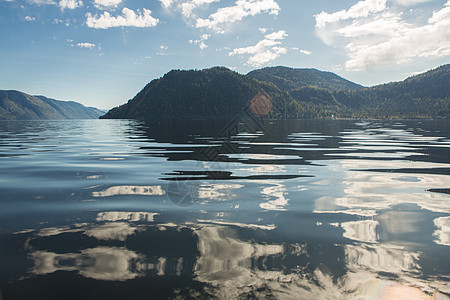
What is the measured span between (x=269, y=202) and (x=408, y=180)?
5.98 m

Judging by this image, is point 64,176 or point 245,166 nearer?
point 64,176

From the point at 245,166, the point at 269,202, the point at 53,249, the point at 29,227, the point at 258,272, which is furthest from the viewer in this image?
the point at 245,166

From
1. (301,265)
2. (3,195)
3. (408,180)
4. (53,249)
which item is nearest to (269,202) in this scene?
(301,265)

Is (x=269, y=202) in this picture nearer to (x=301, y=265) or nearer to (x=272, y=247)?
(x=272, y=247)

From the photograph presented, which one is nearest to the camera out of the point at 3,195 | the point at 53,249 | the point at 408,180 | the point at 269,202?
the point at 53,249

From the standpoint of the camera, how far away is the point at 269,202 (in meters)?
7.12

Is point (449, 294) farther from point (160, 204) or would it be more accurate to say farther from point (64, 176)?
point (64, 176)

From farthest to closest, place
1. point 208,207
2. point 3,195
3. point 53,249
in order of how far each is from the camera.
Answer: point 3,195, point 208,207, point 53,249

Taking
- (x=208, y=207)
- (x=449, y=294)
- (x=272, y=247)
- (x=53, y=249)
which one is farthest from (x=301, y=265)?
(x=53, y=249)

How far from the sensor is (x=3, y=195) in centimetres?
766

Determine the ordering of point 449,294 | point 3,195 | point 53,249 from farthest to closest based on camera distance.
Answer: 1. point 3,195
2. point 53,249
3. point 449,294

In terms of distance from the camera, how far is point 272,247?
177 inches

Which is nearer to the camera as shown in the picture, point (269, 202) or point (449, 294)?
point (449, 294)

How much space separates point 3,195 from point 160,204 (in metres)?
4.73
